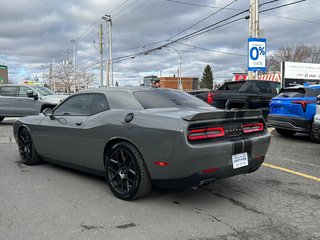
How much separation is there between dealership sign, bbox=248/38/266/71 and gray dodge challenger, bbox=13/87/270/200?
9.66 m

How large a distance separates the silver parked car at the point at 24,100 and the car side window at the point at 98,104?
872cm

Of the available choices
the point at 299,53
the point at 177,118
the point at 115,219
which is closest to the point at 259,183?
the point at 177,118

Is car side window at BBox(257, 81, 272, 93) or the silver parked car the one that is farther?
the silver parked car

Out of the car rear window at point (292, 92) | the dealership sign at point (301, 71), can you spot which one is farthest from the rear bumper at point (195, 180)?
the dealership sign at point (301, 71)

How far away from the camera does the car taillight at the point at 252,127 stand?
457cm

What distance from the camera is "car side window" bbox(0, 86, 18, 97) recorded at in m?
14.5

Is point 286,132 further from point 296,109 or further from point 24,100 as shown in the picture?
point 24,100

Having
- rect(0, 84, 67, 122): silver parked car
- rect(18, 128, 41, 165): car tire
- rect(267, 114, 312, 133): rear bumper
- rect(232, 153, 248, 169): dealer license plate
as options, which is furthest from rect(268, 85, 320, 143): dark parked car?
rect(0, 84, 67, 122): silver parked car

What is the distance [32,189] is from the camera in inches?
198

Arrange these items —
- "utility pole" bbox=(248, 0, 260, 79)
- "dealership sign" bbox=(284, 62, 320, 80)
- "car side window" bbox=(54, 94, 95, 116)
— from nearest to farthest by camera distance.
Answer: "car side window" bbox=(54, 94, 95, 116) → "utility pole" bbox=(248, 0, 260, 79) → "dealership sign" bbox=(284, 62, 320, 80)

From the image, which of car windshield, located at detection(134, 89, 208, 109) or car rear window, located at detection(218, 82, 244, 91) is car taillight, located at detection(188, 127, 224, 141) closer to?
car windshield, located at detection(134, 89, 208, 109)

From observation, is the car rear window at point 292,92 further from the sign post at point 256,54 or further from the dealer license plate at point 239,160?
the dealer license plate at point 239,160

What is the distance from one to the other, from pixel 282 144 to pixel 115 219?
6.25 metres

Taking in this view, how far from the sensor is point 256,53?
1455 centimetres
